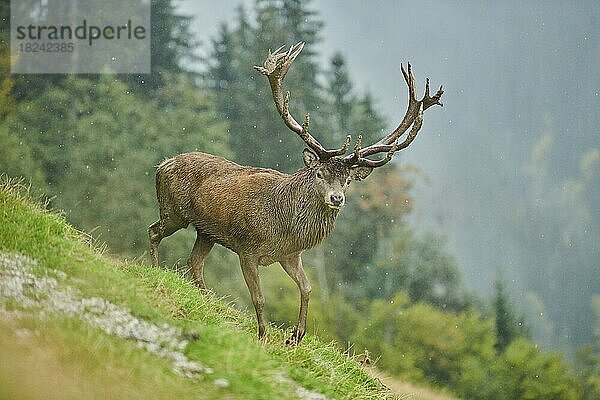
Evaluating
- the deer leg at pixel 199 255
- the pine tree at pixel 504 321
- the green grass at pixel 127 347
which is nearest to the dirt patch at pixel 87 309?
the green grass at pixel 127 347

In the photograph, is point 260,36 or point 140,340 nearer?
point 140,340

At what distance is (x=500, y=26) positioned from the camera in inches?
651

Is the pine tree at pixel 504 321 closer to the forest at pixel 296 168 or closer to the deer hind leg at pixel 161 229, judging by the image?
the forest at pixel 296 168

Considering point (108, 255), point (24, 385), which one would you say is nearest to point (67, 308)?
point (24, 385)

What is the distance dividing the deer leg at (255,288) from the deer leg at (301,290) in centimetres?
21

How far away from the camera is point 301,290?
255 inches

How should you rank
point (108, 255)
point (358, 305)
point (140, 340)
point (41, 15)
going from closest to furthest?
point (140, 340) → point (108, 255) → point (41, 15) → point (358, 305)

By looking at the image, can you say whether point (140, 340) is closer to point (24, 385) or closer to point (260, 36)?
point (24, 385)

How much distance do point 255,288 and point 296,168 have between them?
9.45m

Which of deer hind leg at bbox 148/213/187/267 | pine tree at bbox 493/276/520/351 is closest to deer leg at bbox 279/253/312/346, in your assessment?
deer hind leg at bbox 148/213/187/267

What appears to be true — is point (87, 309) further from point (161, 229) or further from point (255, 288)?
point (161, 229)

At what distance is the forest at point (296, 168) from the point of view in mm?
14297

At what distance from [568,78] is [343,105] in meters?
4.22

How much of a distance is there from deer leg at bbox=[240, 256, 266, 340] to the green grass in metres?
0.17
